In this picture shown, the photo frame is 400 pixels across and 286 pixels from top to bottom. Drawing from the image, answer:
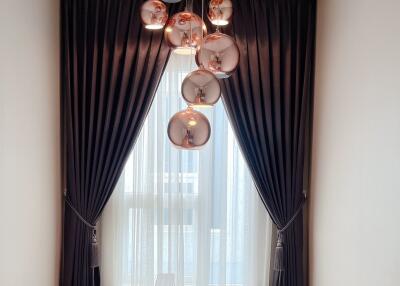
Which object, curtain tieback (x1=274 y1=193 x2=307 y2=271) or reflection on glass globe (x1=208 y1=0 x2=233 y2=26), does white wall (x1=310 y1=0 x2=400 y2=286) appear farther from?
reflection on glass globe (x1=208 y1=0 x2=233 y2=26)

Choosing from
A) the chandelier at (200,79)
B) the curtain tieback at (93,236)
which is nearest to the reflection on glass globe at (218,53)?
the chandelier at (200,79)

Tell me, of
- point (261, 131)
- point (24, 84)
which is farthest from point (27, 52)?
point (261, 131)

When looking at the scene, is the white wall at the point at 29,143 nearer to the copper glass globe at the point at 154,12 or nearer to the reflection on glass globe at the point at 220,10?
the copper glass globe at the point at 154,12

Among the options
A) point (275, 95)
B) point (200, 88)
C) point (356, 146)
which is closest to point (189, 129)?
point (200, 88)

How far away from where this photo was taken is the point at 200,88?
150 centimetres

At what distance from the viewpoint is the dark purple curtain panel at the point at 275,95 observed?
2.84 m

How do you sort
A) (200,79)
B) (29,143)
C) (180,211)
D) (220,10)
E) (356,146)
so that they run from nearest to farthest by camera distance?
1. (200,79)
2. (220,10)
3. (356,146)
4. (29,143)
5. (180,211)

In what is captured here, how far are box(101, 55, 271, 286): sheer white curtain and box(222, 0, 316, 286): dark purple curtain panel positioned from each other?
0.50 feet

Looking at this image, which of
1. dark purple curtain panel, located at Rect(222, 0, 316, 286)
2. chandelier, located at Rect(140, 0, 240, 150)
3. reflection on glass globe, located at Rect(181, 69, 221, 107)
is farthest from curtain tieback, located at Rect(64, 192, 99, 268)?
reflection on glass globe, located at Rect(181, 69, 221, 107)

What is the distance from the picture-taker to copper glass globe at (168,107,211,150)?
1.52 meters

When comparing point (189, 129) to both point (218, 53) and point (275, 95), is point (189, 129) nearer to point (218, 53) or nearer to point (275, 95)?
point (218, 53)

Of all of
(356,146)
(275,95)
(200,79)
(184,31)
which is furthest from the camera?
(275,95)

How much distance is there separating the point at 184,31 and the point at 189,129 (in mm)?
451

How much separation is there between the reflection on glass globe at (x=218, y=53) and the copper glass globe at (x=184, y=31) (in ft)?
0.49
